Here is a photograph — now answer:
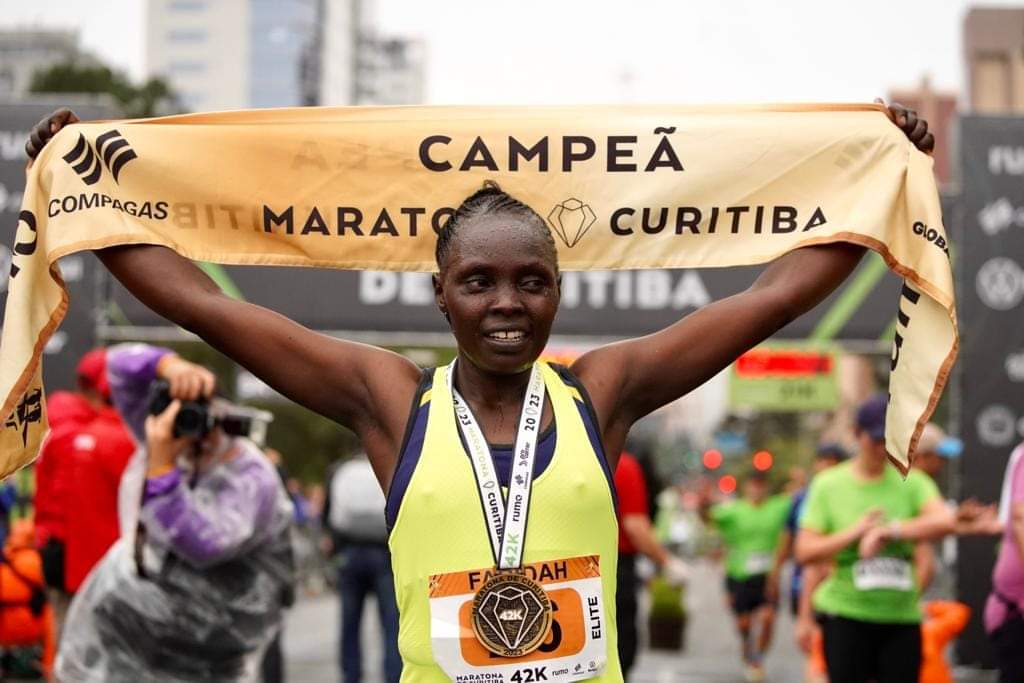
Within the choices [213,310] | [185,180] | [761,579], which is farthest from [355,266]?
Result: [761,579]

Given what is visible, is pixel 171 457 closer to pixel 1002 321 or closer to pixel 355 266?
pixel 355 266

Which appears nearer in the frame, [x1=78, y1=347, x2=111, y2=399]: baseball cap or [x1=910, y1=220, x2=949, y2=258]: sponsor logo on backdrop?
[x1=910, y1=220, x2=949, y2=258]: sponsor logo on backdrop

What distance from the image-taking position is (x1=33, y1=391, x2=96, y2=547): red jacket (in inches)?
270

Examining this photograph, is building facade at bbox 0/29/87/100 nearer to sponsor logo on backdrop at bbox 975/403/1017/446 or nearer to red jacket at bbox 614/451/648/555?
sponsor logo on backdrop at bbox 975/403/1017/446

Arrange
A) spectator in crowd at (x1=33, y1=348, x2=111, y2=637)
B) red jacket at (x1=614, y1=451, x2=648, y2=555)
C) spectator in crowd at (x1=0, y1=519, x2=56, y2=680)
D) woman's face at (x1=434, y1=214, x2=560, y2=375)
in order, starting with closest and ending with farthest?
1. woman's face at (x1=434, y1=214, x2=560, y2=375)
2. spectator in crowd at (x1=33, y1=348, x2=111, y2=637)
3. red jacket at (x1=614, y1=451, x2=648, y2=555)
4. spectator in crowd at (x1=0, y1=519, x2=56, y2=680)

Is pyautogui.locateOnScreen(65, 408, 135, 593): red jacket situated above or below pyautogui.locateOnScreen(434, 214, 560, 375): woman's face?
below

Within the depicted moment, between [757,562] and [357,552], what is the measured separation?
18.7 feet

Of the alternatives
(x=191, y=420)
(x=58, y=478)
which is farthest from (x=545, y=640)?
(x=58, y=478)

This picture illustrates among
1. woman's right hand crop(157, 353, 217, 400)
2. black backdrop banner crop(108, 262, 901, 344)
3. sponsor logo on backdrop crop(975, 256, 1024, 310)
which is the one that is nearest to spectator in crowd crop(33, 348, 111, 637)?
woman's right hand crop(157, 353, 217, 400)

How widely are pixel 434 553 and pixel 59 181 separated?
1.51 metres

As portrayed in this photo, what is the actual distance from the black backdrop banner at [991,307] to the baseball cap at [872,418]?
12.8ft

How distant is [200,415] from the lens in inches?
199

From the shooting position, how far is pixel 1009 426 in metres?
10.6

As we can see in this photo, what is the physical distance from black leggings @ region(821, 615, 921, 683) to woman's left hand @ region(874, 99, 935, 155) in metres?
3.61
